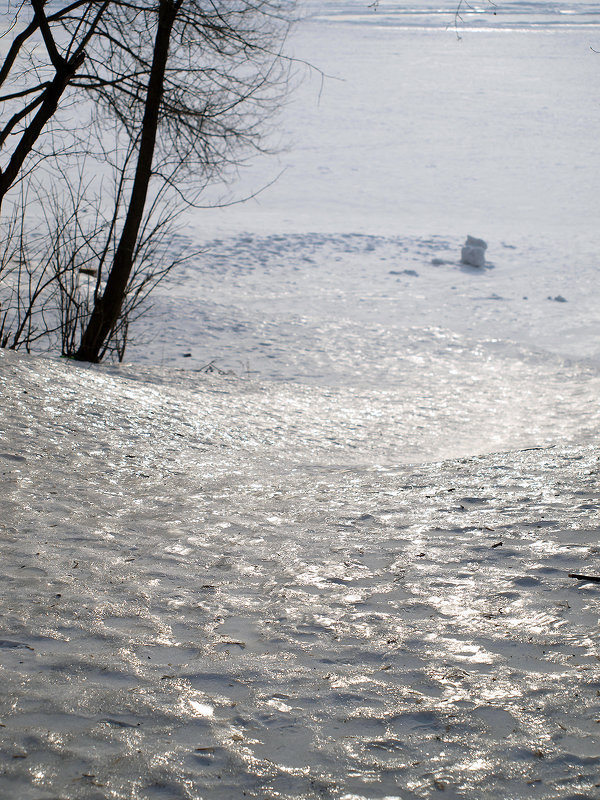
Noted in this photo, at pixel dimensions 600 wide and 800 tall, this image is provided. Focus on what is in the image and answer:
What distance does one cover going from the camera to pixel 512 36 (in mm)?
31688

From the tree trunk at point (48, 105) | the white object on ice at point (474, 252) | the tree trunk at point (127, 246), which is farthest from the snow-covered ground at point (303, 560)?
the white object on ice at point (474, 252)

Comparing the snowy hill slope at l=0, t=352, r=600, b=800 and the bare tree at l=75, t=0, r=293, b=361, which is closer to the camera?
the snowy hill slope at l=0, t=352, r=600, b=800

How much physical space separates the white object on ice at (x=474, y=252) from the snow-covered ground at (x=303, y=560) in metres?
2.75

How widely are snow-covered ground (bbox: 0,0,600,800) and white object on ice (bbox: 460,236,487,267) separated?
2.75 meters

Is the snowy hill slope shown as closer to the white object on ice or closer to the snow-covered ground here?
the snow-covered ground

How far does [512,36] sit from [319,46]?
8.94 m

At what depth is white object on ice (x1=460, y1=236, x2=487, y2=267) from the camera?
13.2 m

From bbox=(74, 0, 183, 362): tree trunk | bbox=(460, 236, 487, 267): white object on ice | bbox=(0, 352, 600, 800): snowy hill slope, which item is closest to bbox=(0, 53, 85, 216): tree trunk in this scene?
bbox=(74, 0, 183, 362): tree trunk

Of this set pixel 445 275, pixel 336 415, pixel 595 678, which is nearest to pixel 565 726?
pixel 595 678

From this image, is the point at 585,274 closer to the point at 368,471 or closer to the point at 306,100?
the point at 368,471

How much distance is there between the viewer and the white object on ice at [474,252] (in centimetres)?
1320

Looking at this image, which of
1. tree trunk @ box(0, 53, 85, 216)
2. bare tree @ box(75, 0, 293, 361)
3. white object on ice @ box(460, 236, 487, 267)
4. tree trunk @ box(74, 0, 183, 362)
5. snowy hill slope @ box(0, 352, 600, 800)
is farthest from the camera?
white object on ice @ box(460, 236, 487, 267)

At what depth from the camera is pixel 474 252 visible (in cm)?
1319

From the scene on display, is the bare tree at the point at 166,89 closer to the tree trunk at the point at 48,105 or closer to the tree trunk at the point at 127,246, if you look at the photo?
the tree trunk at the point at 127,246
